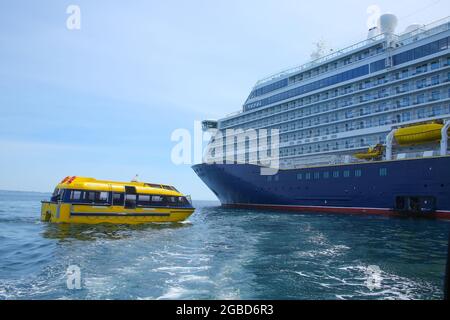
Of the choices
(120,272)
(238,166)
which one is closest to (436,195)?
(238,166)

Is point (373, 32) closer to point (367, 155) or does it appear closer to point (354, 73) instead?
point (354, 73)

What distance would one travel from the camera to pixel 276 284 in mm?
8555

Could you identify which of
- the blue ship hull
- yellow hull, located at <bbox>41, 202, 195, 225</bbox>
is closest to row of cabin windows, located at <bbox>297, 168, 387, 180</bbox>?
the blue ship hull

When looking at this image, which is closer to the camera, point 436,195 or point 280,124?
point 436,195

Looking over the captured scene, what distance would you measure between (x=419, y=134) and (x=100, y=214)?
1140 inches

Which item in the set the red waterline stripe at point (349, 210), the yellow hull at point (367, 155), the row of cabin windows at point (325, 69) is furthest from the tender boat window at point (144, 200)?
the row of cabin windows at point (325, 69)

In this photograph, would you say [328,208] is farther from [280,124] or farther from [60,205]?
[60,205]

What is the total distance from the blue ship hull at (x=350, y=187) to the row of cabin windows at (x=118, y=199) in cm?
1858

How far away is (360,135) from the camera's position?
36.8 m

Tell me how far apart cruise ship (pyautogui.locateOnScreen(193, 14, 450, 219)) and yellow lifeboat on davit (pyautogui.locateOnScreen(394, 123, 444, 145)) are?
9cm

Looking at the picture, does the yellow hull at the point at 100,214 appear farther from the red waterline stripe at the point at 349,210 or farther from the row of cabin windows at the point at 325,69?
the row of cabin windows at the point at 325,69

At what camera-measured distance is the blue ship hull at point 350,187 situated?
1088 inches

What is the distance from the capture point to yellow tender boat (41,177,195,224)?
20.5m

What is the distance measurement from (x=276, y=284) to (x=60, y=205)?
16.8 metres
